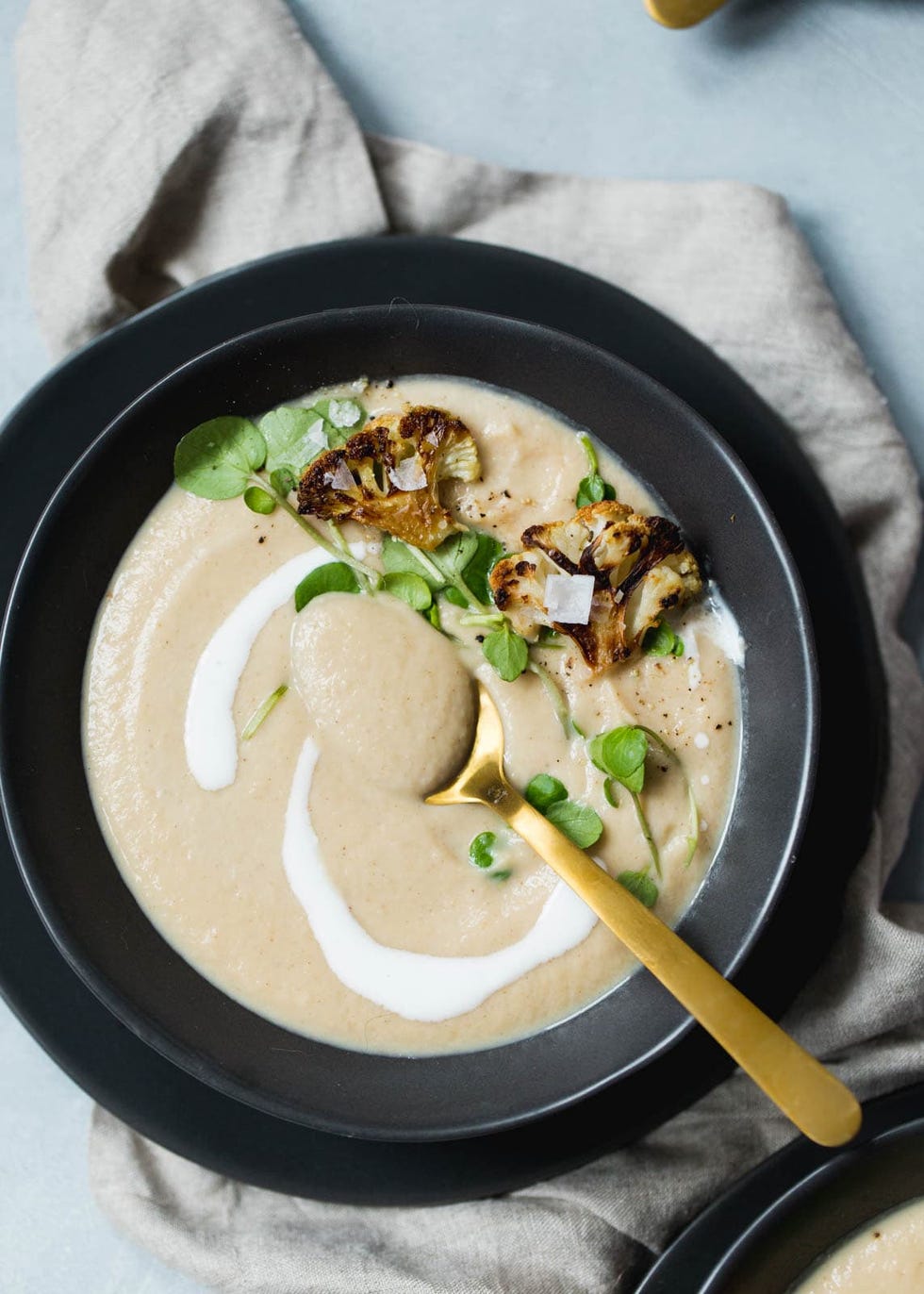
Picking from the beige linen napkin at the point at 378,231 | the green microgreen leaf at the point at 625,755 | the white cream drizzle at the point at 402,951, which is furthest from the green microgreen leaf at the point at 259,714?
the beige linen napkin at the point at 378,231

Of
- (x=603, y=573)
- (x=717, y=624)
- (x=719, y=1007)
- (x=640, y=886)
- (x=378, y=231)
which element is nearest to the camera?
(x=719, y=1007)

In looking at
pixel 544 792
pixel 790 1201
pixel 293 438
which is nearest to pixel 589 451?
pixel 293 438

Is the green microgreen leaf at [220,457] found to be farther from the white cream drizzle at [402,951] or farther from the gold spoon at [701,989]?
the gold spoon at [701,989]

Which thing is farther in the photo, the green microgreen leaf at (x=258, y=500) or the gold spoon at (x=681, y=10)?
the gold spoon at (x=681, y=10)

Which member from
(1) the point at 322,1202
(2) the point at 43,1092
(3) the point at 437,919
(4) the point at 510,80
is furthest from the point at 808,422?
(2) the point at 43,1092

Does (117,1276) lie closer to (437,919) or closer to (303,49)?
(437,919)

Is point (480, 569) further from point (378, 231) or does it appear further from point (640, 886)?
point (378, 231)
